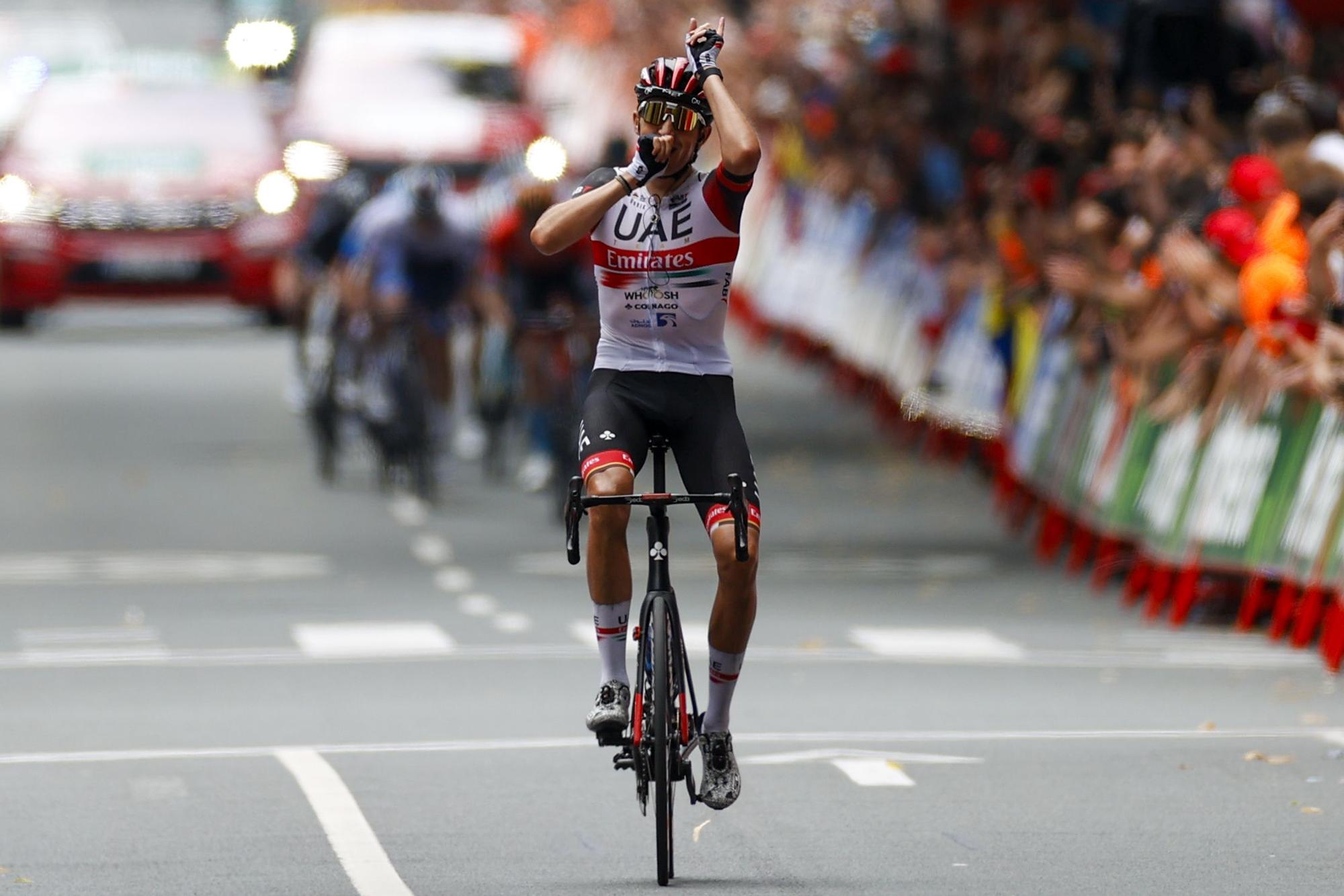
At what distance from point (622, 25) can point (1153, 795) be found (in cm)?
3732

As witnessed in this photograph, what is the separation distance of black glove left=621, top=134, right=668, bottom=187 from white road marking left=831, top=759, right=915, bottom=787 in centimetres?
236

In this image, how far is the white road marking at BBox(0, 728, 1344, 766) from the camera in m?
11.2

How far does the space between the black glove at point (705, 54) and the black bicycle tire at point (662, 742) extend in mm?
1443

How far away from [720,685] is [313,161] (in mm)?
22258

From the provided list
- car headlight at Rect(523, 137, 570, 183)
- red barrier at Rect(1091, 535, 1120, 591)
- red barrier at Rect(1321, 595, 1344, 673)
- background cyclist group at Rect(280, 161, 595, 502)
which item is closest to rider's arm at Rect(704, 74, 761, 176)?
red barrier at Rect(1321, 595, 1344, 673)

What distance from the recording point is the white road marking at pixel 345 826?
8.79 metres

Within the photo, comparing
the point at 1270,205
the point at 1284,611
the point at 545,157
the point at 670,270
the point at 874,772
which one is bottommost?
the point at 545,157

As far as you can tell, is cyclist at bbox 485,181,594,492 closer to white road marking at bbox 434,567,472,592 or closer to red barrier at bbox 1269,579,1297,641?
white road marking at bbox 434,567,472,592

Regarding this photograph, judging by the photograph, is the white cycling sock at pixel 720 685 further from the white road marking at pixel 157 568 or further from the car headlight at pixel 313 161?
the car headlight at pixel 313 161

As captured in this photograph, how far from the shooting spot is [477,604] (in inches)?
623

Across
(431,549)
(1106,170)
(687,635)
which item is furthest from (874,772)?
(1106,170)

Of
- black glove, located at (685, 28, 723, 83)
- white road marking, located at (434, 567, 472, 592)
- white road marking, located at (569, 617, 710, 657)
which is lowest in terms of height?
white road marking, located at (434, 567, 472, 592)

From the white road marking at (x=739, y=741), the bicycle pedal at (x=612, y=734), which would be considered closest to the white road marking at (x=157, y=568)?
the white road marking at (x=739, y=741)

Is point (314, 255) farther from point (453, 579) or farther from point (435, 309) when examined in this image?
point (453, 579)
